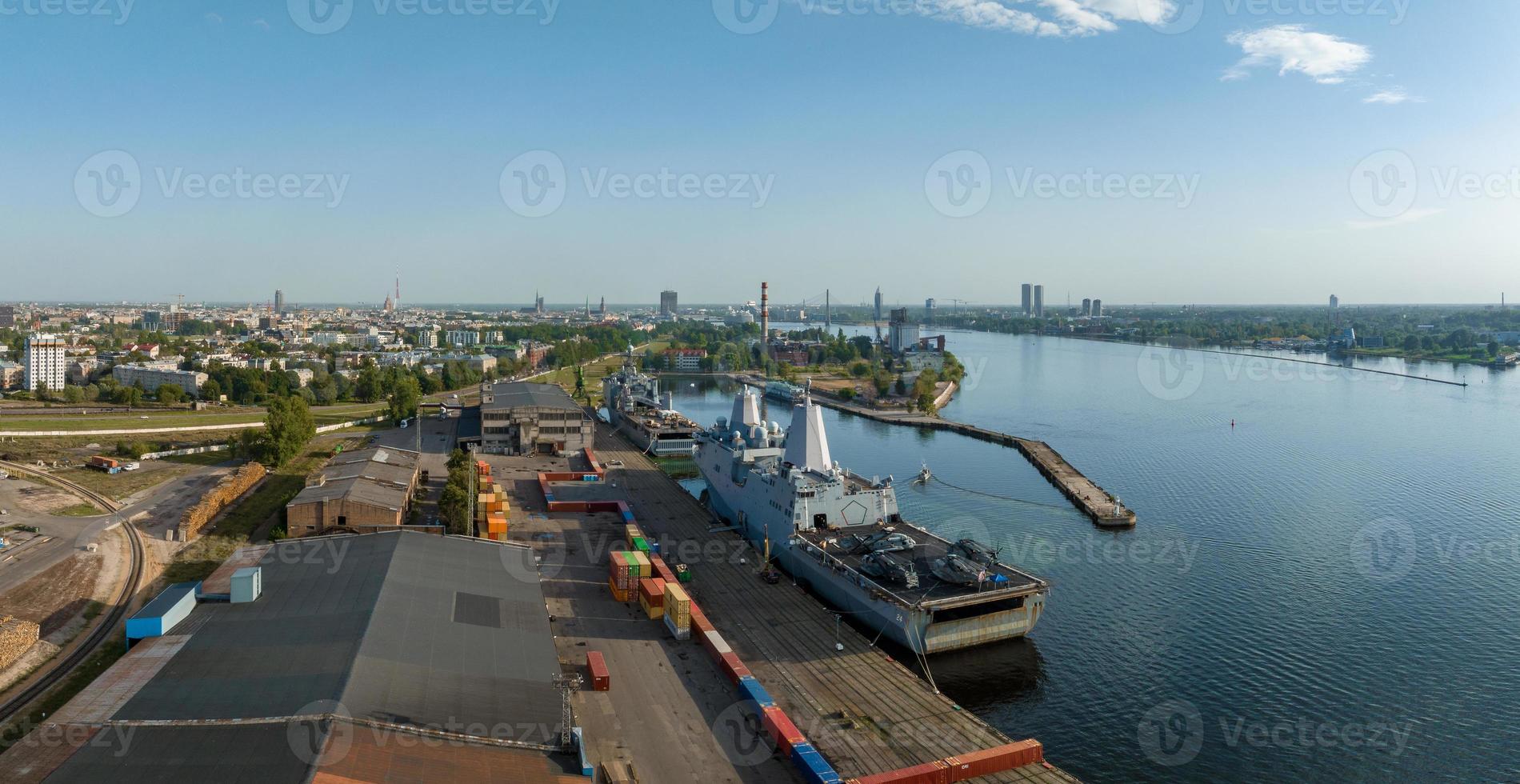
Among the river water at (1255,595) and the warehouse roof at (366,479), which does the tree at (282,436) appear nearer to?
the warehouse roof at (366,479)

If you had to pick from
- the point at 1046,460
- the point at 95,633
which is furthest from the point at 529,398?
the point at 95,633

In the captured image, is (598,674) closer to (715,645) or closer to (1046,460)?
(715,645)

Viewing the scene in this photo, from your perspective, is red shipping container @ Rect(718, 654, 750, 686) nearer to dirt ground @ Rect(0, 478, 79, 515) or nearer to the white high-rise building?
dirt ground @ Rect(0, 478, 79, 515)

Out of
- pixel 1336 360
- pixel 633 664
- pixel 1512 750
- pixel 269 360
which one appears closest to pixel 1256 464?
pixel 1512 750

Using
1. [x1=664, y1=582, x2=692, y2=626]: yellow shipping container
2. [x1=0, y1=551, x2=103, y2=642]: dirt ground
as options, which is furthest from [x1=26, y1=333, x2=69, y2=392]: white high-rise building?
[x1=664, y1=582, x2=692, y2=626]: yellow shipping container

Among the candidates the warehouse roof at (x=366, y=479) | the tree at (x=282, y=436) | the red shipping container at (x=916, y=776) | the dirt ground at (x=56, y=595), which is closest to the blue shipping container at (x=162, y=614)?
the dirt ground at (x=56, y=595)
